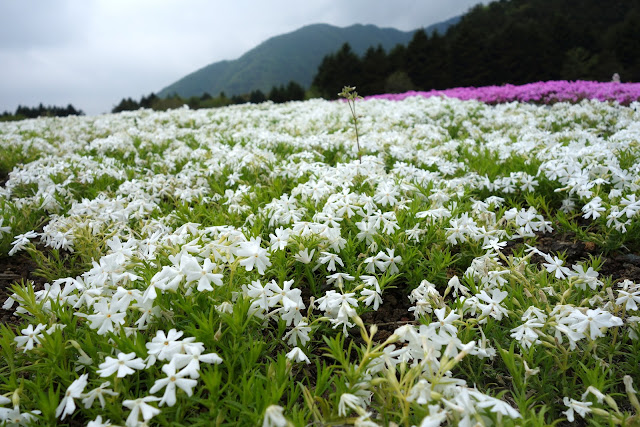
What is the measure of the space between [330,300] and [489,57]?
39057 millimetres

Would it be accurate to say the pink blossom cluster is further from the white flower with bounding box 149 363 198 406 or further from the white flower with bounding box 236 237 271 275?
the white flower with bounding box 149 363 198 406

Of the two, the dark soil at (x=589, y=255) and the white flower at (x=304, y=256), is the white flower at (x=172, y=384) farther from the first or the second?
the dark soil at (x=589, y=255)

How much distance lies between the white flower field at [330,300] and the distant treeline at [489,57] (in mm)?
30198

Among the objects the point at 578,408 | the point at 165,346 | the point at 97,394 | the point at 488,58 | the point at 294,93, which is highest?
the point at 488,58

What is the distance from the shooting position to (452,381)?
4.68 ft

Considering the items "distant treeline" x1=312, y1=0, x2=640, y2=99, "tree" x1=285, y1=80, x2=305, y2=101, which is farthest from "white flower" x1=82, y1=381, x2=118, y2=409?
"distant treeline" x1=312, y1=0, x2=640, y2=99

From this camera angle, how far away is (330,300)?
1.94m

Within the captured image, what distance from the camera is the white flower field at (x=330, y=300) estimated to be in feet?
5.06

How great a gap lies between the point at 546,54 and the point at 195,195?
130 feet

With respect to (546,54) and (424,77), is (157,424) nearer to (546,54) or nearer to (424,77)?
(424,77)

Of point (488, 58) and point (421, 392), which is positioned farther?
point (488, 58)

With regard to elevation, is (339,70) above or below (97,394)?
above

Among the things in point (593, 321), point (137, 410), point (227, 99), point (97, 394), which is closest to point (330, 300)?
point (137, 410)

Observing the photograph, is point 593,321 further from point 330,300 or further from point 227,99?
point 227,99
